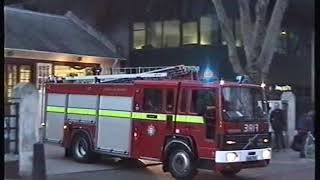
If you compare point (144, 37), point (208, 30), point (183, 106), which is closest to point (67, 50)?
point (144, 37)

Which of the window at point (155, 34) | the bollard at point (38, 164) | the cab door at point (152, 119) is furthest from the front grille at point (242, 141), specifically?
the window at point (155, 34)

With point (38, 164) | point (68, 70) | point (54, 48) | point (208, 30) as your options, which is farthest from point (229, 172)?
point (54, 48)

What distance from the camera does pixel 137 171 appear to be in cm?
959

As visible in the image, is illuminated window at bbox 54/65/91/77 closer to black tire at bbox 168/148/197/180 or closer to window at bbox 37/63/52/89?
window at bbox 37/63/52/89

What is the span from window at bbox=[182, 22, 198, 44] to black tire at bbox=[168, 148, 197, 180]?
8.44 m

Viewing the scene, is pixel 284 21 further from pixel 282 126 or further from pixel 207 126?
pixel 207 126

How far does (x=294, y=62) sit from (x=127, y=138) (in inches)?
214

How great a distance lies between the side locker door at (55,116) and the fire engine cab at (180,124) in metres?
0.67

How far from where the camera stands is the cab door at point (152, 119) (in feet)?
29.2

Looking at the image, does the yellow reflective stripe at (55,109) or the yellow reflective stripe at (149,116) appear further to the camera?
the yellow reflective stripe at (55,109)

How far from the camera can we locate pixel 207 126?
8391 mm

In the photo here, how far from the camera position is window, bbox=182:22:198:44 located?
55.6ft

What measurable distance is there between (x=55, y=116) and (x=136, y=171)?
93.1 inches

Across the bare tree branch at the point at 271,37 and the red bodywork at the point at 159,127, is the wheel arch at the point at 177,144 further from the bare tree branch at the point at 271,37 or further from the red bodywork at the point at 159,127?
the bare tree branch at the point at 271,37
